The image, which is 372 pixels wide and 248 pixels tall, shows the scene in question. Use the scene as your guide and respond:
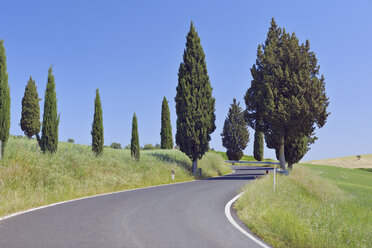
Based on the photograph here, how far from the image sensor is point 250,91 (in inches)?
1166

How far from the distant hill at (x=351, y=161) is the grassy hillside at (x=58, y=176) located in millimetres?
54157

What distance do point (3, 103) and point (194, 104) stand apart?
51.2 ft

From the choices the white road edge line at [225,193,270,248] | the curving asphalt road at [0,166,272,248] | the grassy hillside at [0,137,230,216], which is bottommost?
the white road edge line at [225,193,270,248]

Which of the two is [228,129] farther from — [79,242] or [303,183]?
[79,242]

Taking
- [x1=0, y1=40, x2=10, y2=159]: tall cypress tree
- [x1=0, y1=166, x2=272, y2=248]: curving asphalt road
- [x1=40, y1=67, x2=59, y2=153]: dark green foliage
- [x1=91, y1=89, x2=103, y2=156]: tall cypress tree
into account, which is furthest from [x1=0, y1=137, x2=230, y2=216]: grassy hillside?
[x1=91, y1=89, x2=103, y2=156]: tall cypress tree

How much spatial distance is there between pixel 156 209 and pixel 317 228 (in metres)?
Result: 4.88

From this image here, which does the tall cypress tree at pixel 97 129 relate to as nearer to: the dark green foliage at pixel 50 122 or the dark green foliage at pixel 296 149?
the dark green foliage at pixel 50 122

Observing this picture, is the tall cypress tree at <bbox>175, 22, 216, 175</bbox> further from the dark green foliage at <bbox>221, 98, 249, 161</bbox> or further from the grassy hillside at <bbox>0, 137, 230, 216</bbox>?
the dark green foliage at <bbox>221, 98, 249, 161</bbox>

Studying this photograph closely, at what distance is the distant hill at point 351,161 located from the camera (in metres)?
62.7

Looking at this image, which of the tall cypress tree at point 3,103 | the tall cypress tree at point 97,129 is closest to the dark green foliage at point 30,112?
the tall cypress tree at point 97,129

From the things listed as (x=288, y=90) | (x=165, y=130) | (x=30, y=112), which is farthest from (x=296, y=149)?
(x=30, y=112)

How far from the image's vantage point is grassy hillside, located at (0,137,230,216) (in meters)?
11.4

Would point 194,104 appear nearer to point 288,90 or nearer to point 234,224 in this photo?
point 288,90

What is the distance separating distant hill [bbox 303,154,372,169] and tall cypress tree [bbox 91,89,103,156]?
56540mm
